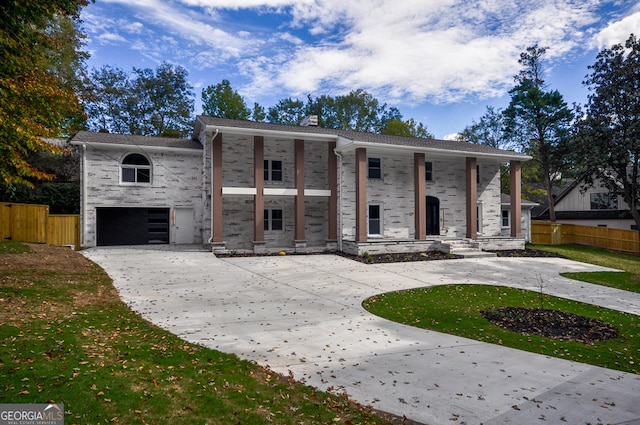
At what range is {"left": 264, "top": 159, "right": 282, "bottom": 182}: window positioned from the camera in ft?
65.1

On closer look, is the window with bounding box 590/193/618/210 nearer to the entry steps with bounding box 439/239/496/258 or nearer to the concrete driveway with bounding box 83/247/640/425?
the entry steps with bounding box 439/239/496/258

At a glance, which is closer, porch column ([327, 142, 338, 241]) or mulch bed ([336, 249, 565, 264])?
mulch bed ([336, 249, 565, 264])

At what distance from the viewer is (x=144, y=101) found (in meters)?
33.7

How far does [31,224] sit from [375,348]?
17.3 metres

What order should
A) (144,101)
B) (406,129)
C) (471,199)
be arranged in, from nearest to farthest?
(471,199) < (144,101) < (406,129)

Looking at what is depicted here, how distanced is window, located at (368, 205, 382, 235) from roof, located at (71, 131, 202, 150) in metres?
9.88

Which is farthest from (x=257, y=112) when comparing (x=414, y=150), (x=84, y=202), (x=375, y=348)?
(x=375, y=348)

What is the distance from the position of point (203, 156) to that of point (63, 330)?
1447 cm

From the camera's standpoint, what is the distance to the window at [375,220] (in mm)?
19984

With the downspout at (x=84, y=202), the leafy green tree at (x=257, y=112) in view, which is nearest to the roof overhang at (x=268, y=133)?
the downspout at (x=84, y=202)

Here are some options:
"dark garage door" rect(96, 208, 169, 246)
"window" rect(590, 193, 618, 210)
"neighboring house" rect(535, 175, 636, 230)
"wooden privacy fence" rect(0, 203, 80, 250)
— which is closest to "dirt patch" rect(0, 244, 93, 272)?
"wooden privacy fence" rect(0, 203, 80, 250)

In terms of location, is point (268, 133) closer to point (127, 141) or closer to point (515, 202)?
point (127, 141)

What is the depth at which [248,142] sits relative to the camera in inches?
762

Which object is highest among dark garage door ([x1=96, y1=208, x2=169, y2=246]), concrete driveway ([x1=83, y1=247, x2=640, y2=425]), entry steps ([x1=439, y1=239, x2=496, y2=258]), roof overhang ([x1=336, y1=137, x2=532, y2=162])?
roof overhang ([x1=336, y1=137, x2=532, y2=162])
